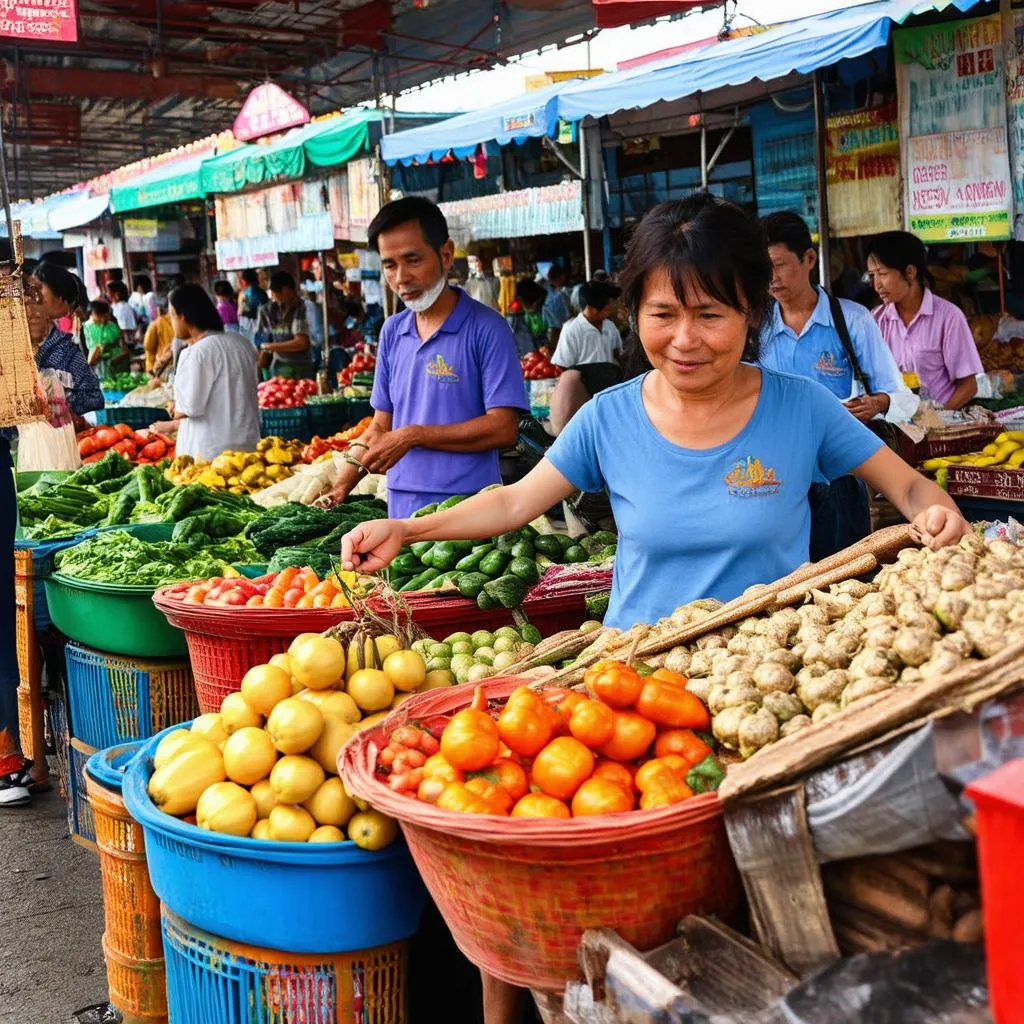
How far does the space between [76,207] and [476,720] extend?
19.3 meters

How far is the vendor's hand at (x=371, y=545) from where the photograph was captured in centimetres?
285

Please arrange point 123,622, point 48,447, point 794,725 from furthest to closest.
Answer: point 48,447 < point 123,622 < point 794,725

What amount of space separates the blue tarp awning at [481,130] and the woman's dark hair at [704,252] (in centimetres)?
531

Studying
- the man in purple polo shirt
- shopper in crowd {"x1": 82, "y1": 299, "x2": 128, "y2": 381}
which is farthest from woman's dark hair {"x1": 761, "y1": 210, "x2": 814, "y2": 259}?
shopper in crowd {"x1": 82, "y1": 299, "x2": 128, "y2": 381}

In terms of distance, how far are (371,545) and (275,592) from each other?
1008 millimetres

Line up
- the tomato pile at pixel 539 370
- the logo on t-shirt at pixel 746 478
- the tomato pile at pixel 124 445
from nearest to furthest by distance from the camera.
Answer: the logo on t-shirt at pixel 746 478
the tomato pile at pixel 124 445
the tomato pile at pixel 539 370

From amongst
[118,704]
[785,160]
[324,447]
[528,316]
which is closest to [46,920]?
[118,704]

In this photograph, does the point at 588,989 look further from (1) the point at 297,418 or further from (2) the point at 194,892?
(1) the point at 297,418

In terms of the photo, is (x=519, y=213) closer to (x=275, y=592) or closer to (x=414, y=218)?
(x=414, y=218)

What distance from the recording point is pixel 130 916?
3049 mm

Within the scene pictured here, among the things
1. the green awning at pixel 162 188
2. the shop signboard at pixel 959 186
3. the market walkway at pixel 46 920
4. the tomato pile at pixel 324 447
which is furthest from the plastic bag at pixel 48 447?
the green awning at pixel 162 188

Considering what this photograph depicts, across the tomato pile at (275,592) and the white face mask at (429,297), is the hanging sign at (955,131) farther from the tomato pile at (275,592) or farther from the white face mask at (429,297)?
the tomato pile at (275,592)

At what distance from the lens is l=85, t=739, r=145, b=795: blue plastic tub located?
312cm

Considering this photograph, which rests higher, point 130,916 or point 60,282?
point 60,282
